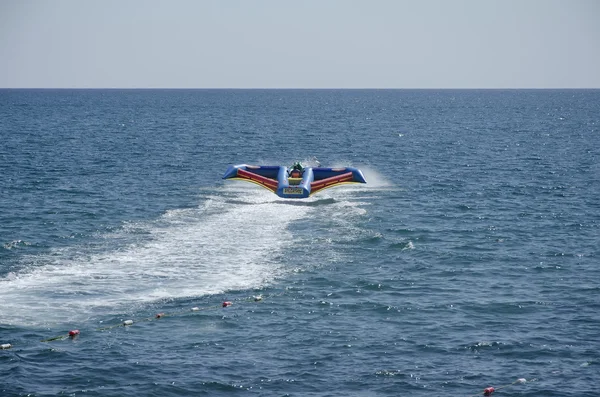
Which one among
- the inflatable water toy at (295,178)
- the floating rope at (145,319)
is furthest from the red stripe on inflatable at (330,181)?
the floating rope at (145,319)

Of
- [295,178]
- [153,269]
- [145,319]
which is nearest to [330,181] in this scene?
[295,178]

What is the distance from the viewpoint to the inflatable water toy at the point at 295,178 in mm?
67312

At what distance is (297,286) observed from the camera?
43.7m

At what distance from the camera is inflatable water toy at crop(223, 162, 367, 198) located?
67.3 m

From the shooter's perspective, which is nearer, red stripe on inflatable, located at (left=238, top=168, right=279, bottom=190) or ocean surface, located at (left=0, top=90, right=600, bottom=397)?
ocean surface, located at (left=0, top=90, right=600, bottom=397)

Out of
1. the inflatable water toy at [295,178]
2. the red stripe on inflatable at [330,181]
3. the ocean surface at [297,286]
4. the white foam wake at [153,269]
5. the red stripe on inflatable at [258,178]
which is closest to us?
the ocean surface at [297,286]

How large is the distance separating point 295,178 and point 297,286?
1107 inches

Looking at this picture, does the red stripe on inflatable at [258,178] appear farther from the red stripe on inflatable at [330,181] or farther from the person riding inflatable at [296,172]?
the red stripe on inflatable at [330,181]

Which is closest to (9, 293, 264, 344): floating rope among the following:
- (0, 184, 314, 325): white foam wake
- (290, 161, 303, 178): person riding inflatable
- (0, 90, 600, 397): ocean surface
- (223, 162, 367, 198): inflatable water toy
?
(0, 90, 600, 397): ocean surface

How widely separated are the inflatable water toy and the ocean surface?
1125mm

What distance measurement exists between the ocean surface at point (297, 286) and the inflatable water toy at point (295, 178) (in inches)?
44.3

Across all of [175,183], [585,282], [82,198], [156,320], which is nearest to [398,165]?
[175,183]

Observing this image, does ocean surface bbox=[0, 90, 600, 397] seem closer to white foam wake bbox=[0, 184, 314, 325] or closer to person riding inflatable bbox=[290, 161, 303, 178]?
white foam wake bbox=[0, 184, 314, 325]

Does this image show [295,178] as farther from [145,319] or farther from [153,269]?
[145,319]
